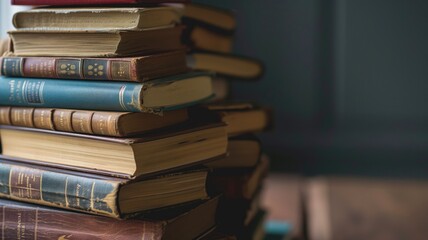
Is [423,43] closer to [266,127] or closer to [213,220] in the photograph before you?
[266,127]

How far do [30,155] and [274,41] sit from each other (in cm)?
209

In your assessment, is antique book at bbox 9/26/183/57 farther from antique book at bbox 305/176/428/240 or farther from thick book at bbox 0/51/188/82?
antique book at bbox 305/176/428/240

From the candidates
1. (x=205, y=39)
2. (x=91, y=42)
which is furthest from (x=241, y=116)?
(x=91, y=42)

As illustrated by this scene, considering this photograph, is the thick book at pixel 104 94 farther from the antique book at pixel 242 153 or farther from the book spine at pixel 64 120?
the antique book at pixel 242 153

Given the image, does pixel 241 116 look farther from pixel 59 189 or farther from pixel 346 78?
pixel 346 78

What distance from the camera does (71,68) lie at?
729 millimetres

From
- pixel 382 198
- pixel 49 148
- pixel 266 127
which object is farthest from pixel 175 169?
pixel 382 198

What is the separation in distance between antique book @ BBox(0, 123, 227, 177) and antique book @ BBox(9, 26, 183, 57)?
0.30 feet

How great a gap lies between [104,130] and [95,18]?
5.3 inches

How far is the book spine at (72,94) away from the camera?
0.69 meters

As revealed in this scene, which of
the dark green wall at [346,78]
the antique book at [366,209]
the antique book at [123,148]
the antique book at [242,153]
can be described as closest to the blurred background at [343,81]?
the dark green wall at [346,78]

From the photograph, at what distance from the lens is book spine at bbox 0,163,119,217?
67 centimetres

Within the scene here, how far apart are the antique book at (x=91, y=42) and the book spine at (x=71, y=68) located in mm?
14

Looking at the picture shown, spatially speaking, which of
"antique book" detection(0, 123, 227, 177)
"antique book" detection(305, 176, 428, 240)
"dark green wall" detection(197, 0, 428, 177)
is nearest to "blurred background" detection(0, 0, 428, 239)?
"dark green wall" detection(197, 0, 428, 177)
